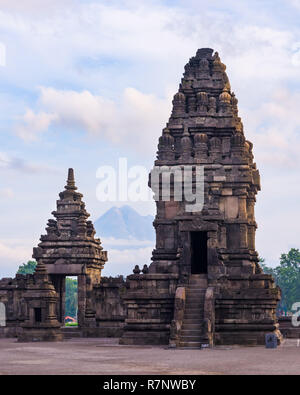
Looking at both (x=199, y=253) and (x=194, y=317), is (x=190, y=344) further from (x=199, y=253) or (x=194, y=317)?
(x=199, y=253)

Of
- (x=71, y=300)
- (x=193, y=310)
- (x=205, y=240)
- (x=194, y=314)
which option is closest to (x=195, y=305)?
(x=193, y=310)

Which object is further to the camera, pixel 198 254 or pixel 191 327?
pixel 198 254

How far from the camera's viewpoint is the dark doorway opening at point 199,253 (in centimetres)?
4050

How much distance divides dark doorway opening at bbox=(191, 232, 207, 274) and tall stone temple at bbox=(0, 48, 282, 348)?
51 mm

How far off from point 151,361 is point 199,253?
15666 millimetres

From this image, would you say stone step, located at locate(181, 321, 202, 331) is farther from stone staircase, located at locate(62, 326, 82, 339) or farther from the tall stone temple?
stone staircase, located at locate(62, 326, 82, 339)

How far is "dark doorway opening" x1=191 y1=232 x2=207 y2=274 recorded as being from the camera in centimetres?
4050

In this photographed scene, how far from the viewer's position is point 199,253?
40.8 metres

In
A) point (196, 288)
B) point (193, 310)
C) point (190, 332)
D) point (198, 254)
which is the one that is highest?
point (198, 254)

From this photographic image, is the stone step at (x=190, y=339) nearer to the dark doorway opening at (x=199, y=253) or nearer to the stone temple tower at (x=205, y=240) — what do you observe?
the stone temple tower at (x=205, y=240)

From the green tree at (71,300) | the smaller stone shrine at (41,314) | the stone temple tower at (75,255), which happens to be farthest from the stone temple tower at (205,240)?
the green tree at (71,300)

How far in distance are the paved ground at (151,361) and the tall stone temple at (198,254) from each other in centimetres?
235

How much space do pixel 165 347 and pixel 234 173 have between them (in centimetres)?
1055

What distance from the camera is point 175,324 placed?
112ft
